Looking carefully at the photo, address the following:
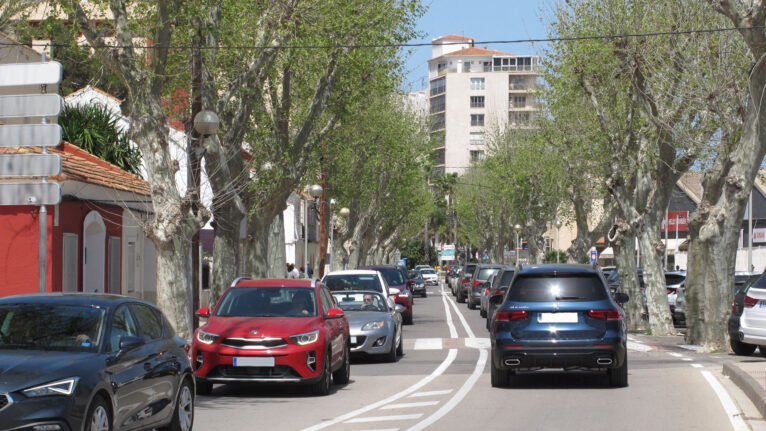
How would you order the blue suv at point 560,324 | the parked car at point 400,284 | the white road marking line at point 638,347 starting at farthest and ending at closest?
the parked car at point 400,284, the white road marking line at point 638,347, the blue suv at point 560,324


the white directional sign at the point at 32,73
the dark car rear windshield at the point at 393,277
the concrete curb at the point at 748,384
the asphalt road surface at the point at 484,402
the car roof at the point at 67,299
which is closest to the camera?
the car roof at the point at 67,299

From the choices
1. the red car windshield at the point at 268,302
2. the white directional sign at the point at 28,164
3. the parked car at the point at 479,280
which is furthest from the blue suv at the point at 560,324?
the parked car at the point at 479,280

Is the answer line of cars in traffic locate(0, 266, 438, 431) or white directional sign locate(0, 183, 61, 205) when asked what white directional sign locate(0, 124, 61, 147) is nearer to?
white directional sign locate(0, 183, 61, 205)

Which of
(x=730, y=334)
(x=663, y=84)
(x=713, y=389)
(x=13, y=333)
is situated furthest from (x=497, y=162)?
(x=13, y=333)

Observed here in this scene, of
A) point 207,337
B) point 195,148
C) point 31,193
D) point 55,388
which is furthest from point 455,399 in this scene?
point 195,148

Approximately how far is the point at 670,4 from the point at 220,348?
15798mm

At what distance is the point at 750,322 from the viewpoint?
1848cm

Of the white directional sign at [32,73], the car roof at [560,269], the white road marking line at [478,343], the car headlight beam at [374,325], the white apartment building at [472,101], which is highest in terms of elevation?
the white apartment building at [472,101]

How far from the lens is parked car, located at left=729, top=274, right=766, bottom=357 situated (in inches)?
719

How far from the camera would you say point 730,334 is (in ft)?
63.9

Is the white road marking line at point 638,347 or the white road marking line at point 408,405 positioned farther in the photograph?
the white road marking line at point 638,347

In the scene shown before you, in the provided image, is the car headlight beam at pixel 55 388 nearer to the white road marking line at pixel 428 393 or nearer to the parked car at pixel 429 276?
the white road marking line at pixel 428 393

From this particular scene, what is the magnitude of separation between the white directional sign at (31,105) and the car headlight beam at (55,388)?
556cm

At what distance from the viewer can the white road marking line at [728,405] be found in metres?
10.6
